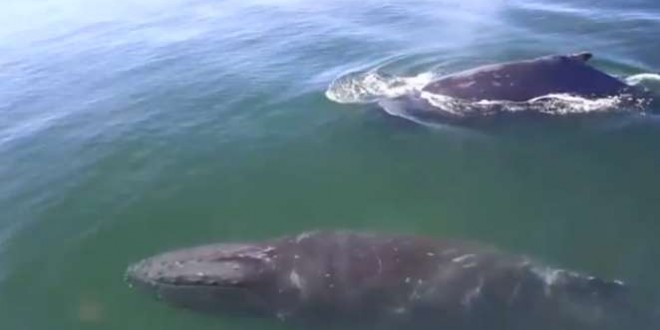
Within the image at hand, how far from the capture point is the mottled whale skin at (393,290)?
60.7 ft

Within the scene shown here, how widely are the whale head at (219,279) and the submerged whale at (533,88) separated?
1201cm

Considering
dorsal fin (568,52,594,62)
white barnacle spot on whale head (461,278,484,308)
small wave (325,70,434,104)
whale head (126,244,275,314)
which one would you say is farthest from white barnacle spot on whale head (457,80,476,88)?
whale head (126,244,275,314)

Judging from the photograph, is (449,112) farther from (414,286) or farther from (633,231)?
(414,286)

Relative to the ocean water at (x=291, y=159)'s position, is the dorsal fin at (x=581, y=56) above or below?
above

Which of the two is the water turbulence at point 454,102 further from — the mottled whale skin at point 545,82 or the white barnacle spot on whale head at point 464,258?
the white barnacle spot on whale head at point 464,258

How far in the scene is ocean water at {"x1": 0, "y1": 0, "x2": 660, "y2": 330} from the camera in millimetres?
21906

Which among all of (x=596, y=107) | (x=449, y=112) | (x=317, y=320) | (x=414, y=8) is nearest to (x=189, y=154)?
(x=449, y=112)

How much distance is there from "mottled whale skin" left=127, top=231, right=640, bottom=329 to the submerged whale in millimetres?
10083

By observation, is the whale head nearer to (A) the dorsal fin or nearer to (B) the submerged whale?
(B) the submerged whale

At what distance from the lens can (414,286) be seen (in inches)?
736

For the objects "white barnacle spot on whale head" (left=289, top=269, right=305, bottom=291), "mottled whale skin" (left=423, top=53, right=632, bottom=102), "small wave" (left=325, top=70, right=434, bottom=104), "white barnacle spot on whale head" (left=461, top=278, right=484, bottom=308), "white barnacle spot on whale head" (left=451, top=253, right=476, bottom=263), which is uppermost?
"mottled whale skin" (left=423, top=53, right=632, bottom=102)

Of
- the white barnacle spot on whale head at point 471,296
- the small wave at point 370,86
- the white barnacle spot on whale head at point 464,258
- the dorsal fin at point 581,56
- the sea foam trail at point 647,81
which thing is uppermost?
the dorsal fin at point 581,56

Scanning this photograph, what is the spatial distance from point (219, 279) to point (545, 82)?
1567 cm

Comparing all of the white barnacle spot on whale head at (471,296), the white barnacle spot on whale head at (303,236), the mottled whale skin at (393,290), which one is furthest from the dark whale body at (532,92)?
the white barnacle spot on whale head at (471,296)
